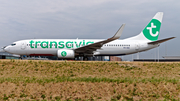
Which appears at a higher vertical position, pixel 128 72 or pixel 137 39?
pixel 137 39

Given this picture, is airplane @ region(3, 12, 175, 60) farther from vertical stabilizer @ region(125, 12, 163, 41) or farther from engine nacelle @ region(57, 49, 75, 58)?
vertical stabilizer @ region(125, 12, 163, 41)

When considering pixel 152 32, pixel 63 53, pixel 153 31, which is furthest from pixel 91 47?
pixel 153 31

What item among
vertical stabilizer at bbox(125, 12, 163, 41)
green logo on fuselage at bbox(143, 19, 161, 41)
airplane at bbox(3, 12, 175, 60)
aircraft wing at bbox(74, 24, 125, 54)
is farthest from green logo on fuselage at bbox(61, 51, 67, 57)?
green logo on fuselage at bbox(143, 19, 161, 41)

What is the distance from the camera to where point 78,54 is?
27969mm

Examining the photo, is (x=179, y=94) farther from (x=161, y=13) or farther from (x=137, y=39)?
(x=161, y=13)

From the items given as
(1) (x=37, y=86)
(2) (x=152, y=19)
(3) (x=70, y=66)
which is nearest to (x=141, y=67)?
(3) (x=70, y=66)

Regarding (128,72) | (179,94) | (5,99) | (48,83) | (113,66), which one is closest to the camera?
(5,99)

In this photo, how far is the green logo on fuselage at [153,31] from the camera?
3033cm

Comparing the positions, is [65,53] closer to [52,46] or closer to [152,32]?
[52,46]

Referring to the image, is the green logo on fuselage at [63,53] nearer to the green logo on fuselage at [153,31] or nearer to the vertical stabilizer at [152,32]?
the vertical stabilizer at [152,32]

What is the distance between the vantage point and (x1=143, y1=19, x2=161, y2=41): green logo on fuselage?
99.5 feet

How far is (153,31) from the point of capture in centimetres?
3033

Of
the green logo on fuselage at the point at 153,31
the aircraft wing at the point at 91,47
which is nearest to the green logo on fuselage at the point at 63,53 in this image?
the aircraft wing at the point at 91,47

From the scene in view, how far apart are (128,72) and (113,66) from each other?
7.38 feet
